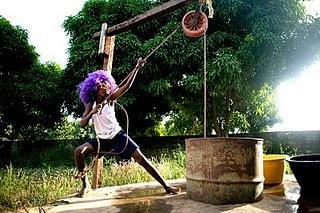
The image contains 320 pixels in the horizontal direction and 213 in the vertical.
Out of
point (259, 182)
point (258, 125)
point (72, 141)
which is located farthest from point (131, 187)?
point (258, 125)

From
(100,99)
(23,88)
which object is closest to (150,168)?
(100,99)

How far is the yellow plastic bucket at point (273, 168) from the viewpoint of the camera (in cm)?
468

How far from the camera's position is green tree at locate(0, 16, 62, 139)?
12.3 metres

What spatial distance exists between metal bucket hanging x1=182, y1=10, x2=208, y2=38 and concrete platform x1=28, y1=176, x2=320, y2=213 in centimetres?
190

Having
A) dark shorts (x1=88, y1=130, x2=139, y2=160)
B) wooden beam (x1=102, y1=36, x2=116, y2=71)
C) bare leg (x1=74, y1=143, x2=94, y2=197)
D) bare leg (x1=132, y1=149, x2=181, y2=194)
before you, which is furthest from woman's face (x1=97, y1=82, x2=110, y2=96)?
wooden beam (x1=102, y1=36, x2=116, y2=71)

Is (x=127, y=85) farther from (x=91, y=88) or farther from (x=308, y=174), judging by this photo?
(x=308, y=174)

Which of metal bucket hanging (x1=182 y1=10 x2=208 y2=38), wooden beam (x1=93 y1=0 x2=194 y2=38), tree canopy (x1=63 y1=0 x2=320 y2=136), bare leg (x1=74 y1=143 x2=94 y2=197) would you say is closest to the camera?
bare leg (x1=74 y1=143 x2=94 y2=197)

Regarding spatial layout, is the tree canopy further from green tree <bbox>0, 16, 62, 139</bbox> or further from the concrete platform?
the concrete platform

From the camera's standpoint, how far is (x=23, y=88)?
1218cm

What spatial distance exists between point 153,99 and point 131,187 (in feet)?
24.2

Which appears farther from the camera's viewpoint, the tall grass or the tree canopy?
the tree canopy

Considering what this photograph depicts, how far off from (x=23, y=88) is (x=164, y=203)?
9.74m

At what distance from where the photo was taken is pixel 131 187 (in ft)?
16.4

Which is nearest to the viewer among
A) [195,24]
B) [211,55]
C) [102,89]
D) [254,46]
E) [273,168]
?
[102,89]
